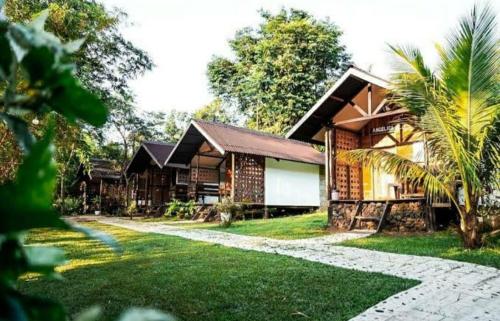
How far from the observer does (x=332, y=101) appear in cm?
1131

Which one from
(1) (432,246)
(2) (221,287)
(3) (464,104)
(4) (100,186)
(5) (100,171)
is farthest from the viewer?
(4) (100,186)

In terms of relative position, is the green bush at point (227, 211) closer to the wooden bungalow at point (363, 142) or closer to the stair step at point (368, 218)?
the wooden bungalow at point (363, 142)

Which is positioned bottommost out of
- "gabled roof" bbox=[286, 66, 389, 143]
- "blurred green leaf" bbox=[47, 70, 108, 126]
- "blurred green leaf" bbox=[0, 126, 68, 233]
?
"blurred green leaf" bbox=[0, 126, 68, 233]

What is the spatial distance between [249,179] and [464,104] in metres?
10.4

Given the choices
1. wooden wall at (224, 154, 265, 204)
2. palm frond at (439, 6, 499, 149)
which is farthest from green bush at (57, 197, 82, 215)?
palm frond at (439, 6, 499, 149)

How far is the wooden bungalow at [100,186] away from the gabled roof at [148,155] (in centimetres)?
148

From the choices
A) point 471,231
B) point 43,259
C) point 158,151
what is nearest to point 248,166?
point 158,151

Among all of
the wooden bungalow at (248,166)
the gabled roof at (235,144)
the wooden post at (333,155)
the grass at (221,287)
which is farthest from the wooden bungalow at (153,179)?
the grass at (221,287)

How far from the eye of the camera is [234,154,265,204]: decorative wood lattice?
51.1ft

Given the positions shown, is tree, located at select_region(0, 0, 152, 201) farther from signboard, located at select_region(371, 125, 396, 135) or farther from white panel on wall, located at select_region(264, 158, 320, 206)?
signboard, located at select_region(371, 125, 396, 135)

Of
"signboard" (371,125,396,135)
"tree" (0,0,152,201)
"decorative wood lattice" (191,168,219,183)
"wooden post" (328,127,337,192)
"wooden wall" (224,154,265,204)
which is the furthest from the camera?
"decorative wood lattice" (191,168,219,183)

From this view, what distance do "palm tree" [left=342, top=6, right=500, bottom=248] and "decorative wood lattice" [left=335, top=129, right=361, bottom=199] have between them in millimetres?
4805

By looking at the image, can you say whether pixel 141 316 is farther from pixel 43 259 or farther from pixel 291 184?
pixel 291 184

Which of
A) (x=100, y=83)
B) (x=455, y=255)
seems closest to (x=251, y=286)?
(x=455, y=255)
